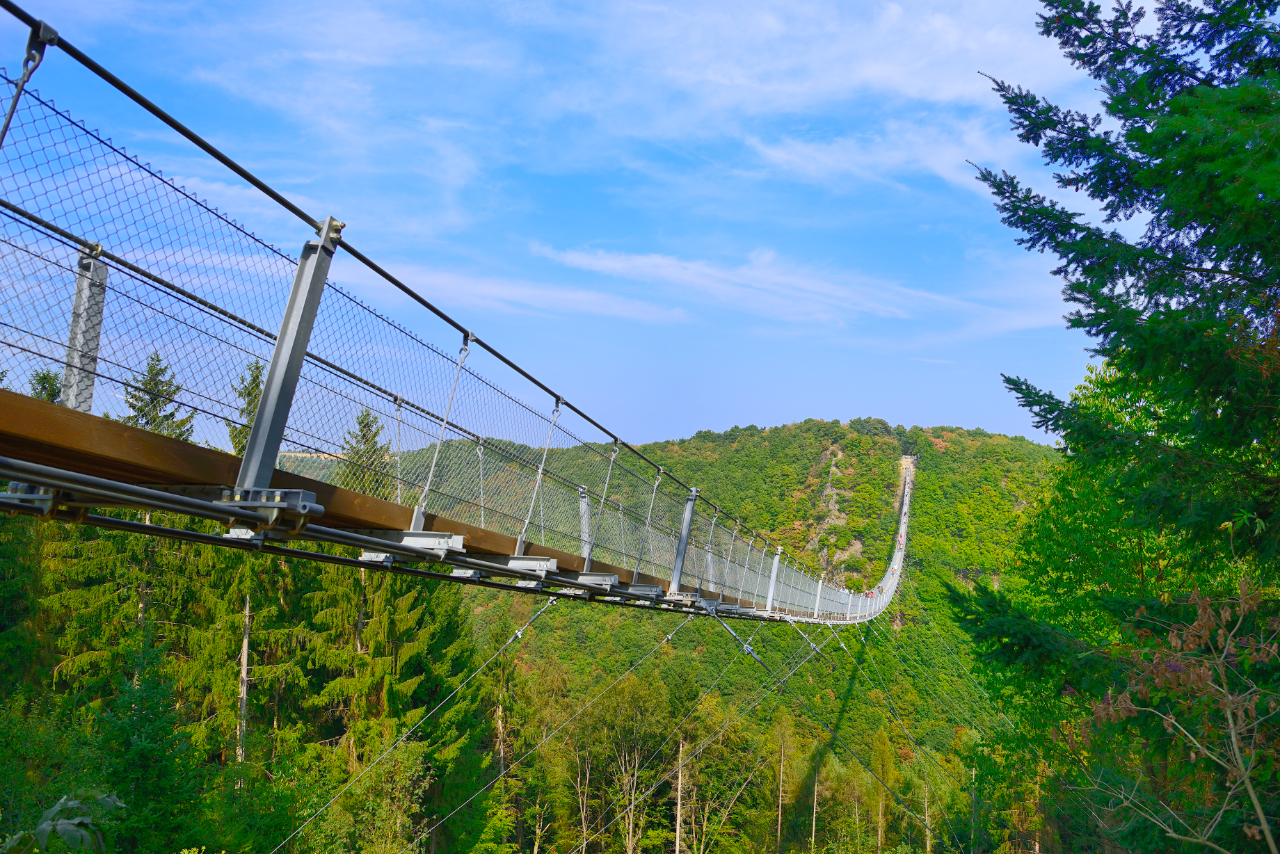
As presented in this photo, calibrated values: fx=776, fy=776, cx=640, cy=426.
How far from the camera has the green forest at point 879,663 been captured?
441cm

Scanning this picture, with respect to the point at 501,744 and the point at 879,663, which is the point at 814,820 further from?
the point at 879,663

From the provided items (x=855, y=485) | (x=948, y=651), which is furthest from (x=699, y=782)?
(x=855, y=485)

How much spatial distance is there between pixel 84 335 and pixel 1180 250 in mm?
7431

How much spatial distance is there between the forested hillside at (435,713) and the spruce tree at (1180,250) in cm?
375

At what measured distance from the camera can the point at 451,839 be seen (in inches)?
781

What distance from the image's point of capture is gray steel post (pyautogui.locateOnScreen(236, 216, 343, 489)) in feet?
7.88

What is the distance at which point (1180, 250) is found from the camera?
6.39 meters

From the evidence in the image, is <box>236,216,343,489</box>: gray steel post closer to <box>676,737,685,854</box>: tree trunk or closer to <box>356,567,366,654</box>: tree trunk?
<box>356,567,366,654</box>: tree trunk

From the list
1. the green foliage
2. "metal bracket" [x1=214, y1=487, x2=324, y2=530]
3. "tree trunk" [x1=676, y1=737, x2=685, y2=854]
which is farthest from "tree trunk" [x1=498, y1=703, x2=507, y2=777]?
the green foliage

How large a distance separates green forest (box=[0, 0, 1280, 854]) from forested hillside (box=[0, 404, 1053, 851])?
3.7 inches

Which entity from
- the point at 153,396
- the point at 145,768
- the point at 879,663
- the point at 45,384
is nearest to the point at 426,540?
the point at 153,396

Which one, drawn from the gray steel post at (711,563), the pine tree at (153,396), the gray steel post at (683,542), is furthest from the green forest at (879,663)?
the gray steel post at (683,542)

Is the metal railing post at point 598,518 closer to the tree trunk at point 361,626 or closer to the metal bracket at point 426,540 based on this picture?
the metal bracket at point 426,540

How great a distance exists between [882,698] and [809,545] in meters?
21.3
